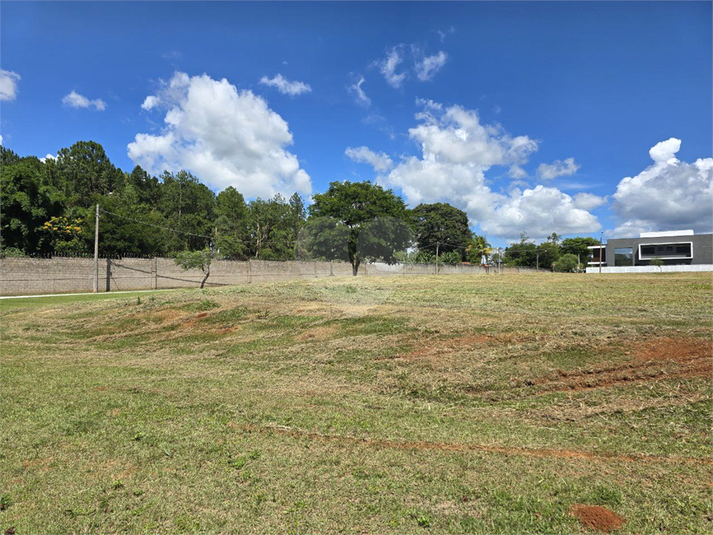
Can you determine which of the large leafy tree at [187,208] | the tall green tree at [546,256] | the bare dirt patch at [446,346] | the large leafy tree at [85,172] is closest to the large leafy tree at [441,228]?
the tall green tree at [546,256]

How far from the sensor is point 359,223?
121ft

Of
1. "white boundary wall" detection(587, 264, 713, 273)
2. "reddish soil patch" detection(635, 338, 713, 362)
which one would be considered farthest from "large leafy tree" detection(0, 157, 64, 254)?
"white boundary wall" detection(587, 264, 713, 273)

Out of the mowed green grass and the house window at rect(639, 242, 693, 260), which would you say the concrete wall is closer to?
the mowed green grass

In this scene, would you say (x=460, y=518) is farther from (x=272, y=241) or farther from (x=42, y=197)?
(x=272, y=241)

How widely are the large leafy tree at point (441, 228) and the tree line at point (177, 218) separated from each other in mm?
750

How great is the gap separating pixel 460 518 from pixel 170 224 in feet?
171

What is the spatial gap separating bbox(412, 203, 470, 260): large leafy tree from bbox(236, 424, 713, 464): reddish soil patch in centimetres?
7259

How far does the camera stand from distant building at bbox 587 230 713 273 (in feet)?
212

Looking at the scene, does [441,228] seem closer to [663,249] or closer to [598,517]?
[663,249]

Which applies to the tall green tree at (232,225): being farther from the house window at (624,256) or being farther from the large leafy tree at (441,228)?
the house window at (624,256)

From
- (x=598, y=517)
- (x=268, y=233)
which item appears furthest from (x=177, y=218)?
(x=598, y=517)

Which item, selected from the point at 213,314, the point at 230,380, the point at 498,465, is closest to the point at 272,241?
the point at 213,314

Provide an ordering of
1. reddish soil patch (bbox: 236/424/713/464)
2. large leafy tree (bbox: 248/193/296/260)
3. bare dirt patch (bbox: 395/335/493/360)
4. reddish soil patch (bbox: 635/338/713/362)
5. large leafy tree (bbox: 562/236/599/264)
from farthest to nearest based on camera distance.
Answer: large leafy tree (bbox: 562/236/599/264) < large leafy tree (bbox: 248/193/296/260) < bare dirt patch (bbox: 395/335/493/360) < reddish soil patch (bbox: 635/338/713/362) < reddish soil patch (bbox: 236/424/713/464)

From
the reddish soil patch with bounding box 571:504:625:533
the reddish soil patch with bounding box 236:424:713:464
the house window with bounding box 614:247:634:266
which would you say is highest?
the house window with bounding box 614:247:634:266
